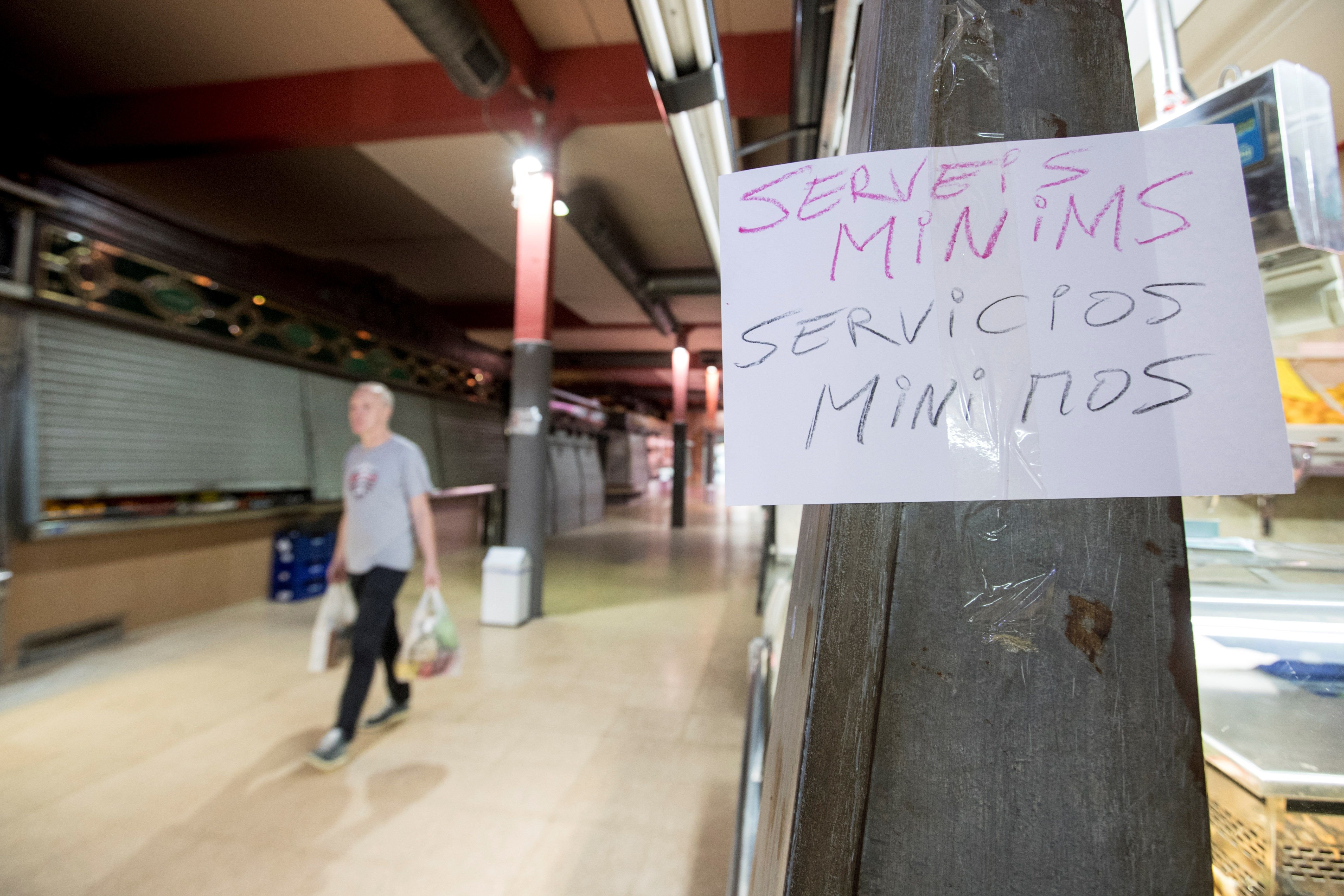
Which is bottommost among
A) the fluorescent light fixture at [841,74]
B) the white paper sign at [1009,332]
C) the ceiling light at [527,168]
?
the white paper sign at [1009,332]

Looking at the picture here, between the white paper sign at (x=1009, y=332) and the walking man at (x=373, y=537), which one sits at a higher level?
the white paper sign at (x=1009, y=332)

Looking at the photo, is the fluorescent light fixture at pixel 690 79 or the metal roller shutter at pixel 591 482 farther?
the metal roller shutter at pixel 591 482

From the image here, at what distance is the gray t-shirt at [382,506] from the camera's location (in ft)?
7.27

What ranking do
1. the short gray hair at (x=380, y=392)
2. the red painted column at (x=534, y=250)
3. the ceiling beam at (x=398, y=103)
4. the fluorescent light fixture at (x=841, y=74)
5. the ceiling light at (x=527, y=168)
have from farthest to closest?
1. the red painted column at (x=534, y=250)
2. the ceiling light at (x=527, y=168)
3. the ceiling beam at (x=398, y=103)
4. the short gray hair at (x=380, y=392)
5. the fluorescent light fixture at (x=841, y=74)

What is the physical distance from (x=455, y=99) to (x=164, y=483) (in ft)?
11.6

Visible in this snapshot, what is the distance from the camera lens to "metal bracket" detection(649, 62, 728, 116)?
2.40 meters

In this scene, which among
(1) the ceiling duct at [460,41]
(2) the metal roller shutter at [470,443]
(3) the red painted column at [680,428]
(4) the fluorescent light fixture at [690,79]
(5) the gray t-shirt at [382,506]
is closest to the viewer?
(4) the fluorescent light fixture at [690,79]

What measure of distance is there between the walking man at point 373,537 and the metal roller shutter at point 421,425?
4.39 m

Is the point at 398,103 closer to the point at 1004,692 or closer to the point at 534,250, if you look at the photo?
the point at 534,250

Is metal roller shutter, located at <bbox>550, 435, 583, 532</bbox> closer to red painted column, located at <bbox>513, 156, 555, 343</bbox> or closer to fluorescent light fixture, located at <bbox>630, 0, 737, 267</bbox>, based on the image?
red painted column, located at <bbox>513, 156, 555, 343</bbox>

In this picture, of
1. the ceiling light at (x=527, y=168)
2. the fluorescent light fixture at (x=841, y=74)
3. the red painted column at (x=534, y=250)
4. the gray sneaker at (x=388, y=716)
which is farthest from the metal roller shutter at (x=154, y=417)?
the fluorescent light fixture at (x=841, y=74)

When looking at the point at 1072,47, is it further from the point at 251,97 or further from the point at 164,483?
the point at 251,97

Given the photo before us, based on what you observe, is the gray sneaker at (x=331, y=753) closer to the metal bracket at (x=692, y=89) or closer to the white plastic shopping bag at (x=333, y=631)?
the white plastic shopping bag at (x=333, y=631)

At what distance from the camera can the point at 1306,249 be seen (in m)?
1.01
